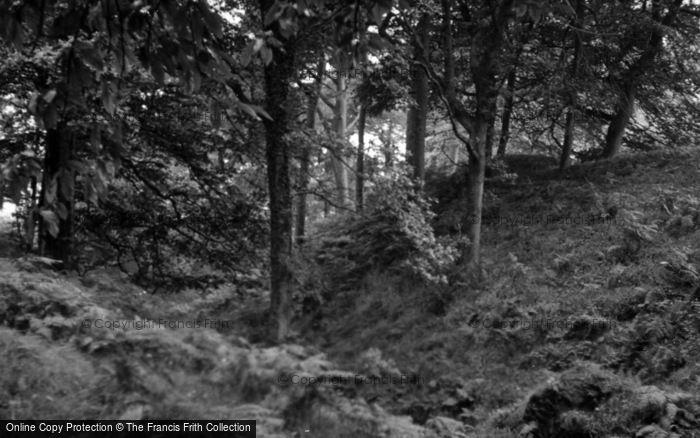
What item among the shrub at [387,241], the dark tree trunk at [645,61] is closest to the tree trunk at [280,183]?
the shrub at [387,241]

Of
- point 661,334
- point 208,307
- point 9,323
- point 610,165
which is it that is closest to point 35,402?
point 9,323

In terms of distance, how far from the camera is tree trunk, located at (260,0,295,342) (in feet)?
28.2

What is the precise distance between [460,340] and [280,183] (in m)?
4.41

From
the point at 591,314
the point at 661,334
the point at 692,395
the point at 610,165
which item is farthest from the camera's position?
the point at 610,165

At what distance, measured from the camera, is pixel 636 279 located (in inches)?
360

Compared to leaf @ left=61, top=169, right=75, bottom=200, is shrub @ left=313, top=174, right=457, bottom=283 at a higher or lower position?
higher

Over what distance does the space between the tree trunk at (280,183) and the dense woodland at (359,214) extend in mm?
37

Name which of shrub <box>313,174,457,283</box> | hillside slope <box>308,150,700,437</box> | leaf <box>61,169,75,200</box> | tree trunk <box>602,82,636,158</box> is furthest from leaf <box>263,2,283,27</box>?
tree trunk <box>602,82,636,158</box>

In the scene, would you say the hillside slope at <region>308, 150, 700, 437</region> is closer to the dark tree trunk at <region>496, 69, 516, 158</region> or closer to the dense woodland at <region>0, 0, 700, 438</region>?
the dense woodland at <region>0, 0, 700, 438</region>

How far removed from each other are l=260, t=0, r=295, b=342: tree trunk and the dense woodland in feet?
0.12

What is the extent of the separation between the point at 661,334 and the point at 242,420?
6176 mm

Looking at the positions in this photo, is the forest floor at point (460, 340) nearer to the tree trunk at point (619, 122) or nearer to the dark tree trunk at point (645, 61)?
the tree trunk at point (619, 122)

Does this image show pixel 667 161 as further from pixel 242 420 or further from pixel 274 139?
pixel 242 420

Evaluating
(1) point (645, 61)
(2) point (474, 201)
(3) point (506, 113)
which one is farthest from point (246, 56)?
(1) point (645, 61)
